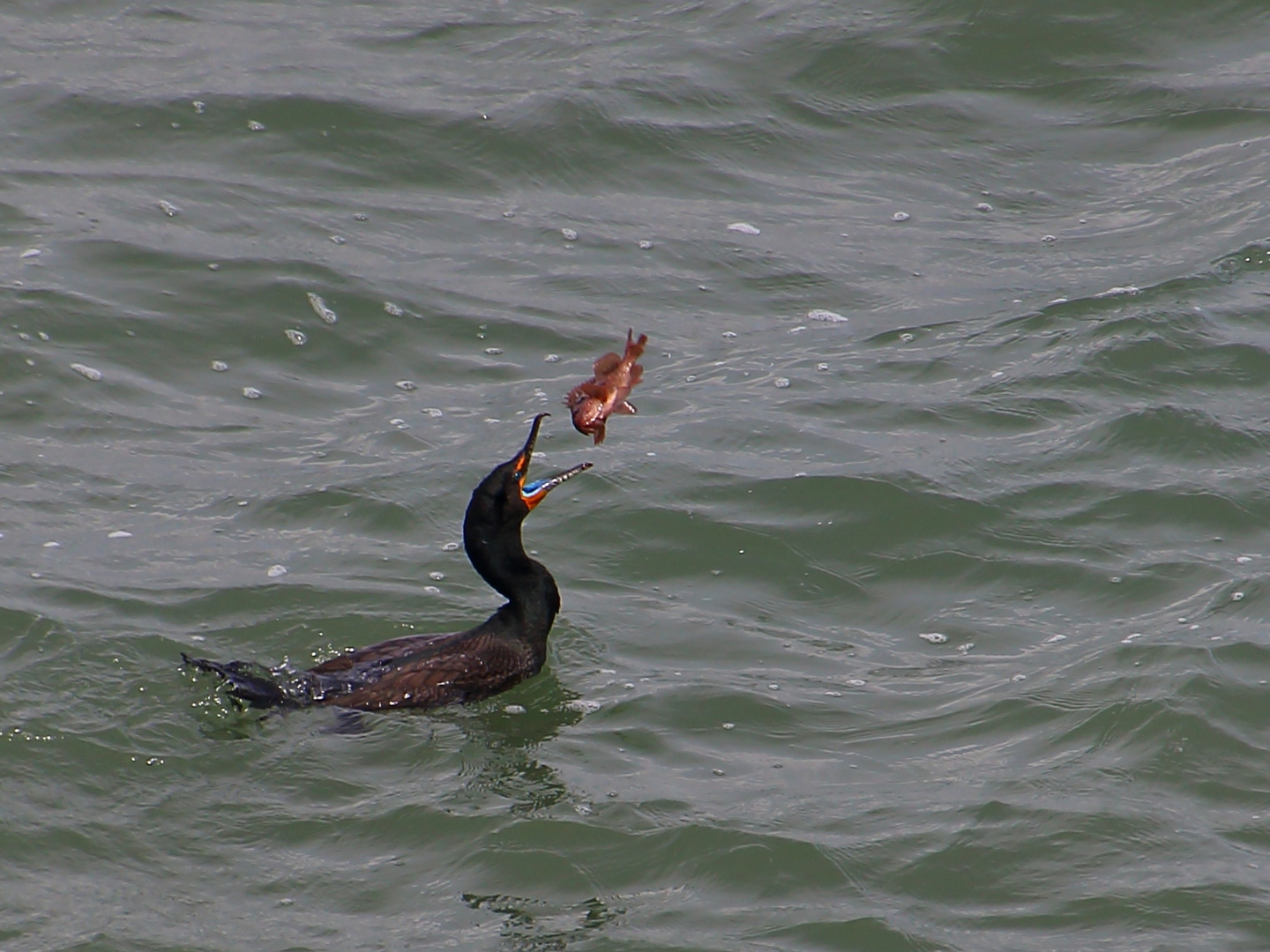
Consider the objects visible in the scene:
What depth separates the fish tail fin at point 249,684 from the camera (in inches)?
273

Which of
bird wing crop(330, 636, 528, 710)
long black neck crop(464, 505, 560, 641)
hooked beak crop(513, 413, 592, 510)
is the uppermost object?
hooked beak crop(513, 413, 592, 510)

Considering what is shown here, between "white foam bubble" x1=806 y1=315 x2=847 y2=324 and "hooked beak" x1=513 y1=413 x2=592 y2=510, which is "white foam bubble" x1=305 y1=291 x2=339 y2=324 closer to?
"white foam bubble" x1=806 y1=315 x2=847 y2=324

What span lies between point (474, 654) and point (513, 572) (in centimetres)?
39

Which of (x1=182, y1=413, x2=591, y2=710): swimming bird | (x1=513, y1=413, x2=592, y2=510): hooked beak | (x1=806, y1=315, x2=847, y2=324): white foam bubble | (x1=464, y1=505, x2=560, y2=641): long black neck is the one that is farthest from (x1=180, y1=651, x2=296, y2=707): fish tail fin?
(x1=806, y1=315, x2=847, y2=324): white foam bubble

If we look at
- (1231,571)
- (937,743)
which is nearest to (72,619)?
(937,743)

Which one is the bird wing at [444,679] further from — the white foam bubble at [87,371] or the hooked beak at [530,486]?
the white foam bubble at [87,371]

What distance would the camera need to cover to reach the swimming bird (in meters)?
7.17

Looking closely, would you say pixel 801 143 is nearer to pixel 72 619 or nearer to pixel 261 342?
pixel 261 342

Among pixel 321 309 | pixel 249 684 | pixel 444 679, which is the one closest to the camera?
pixel 249 684

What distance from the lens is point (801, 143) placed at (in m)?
12.6

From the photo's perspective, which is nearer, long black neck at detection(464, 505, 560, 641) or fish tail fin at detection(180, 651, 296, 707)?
fish tail fin at detection(180, 651, 296, 707)

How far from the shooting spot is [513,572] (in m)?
7.54

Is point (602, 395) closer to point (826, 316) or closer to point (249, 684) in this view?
point (249, 684)

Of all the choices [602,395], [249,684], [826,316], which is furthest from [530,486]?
[826,316]
